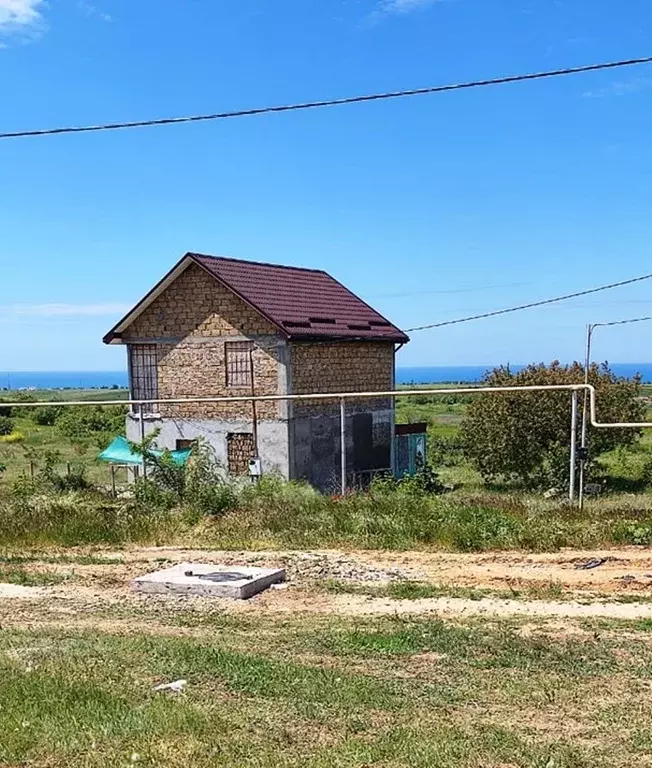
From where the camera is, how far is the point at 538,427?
27047 millimetres

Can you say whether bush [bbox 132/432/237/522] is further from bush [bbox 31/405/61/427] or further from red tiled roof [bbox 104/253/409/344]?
bush [bbox 31/405/61/427]

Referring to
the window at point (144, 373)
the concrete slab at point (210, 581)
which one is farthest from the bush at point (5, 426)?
the concrete slab at point (210, 581)

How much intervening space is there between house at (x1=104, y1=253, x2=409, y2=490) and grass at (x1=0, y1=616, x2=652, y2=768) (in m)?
15.2

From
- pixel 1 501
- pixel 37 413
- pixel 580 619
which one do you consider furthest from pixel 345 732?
pixel 37 413

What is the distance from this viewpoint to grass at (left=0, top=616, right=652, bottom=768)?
4.37 metres

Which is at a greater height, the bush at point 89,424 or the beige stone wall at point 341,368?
the beige stone wall at point 341,368

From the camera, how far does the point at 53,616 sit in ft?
26.1

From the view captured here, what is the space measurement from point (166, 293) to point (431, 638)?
60.6 feet

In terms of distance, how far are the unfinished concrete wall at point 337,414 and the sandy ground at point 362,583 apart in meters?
10.8

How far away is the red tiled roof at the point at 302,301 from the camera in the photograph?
2294 centimetres

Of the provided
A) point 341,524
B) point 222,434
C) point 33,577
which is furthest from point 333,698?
point 222,434

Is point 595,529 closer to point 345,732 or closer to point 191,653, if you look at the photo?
point 191,653

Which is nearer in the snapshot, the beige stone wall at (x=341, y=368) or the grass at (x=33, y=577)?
the grass at (x=33, y=577)

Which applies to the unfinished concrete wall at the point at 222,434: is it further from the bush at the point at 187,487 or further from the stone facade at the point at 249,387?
the bush at the point at 187,487
